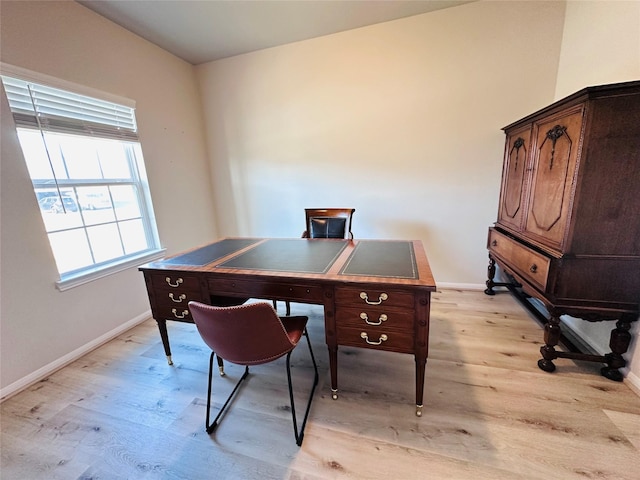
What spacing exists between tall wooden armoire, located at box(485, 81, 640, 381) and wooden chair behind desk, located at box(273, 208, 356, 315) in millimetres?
1378

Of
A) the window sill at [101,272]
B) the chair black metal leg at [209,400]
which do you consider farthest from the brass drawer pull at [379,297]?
the window sill at [101,272]

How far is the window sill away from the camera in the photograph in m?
2.01

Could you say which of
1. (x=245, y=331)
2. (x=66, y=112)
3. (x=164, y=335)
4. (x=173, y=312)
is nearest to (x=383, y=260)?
(x=245, y=331)

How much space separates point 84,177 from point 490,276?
156 inches

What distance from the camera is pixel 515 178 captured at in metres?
2.16

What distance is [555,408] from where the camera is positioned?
1.43m

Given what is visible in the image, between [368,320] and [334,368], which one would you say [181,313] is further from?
[368,320]

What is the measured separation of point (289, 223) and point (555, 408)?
111 inches

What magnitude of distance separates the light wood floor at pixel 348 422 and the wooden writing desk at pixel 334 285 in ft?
0.71

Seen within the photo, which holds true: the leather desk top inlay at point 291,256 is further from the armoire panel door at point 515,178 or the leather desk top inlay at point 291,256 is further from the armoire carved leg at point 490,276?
the armoire carved leg at point 490,276

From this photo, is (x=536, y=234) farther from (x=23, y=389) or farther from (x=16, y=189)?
(x=23, y=389)

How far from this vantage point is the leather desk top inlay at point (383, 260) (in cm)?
139

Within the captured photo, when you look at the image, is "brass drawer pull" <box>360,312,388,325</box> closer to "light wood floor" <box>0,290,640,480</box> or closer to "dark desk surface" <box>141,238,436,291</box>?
"dark desk surface" <box>141,238,436,291</box>

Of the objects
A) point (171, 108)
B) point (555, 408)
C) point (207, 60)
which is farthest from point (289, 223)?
point (555, 408)
